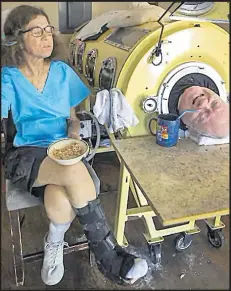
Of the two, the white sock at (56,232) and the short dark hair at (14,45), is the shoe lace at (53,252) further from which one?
the short dark hair at (14,45)

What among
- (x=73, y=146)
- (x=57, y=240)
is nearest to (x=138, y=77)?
(x=73, y=146)

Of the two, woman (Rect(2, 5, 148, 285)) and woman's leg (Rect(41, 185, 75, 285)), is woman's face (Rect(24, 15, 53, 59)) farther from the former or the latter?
woman's leg (Rect(41, 185, 75, 285))

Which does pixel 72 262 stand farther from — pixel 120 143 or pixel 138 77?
pixel 138 77

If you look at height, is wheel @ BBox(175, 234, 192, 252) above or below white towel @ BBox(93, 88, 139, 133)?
below

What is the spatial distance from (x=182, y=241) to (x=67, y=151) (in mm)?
682

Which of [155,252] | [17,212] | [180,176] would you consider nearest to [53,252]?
[17,212]

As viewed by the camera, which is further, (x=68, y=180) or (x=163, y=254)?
(x=163, y=254)

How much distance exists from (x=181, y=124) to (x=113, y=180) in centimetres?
92

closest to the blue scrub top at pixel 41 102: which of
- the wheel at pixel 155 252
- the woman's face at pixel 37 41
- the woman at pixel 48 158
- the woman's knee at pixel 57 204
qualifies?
the woman at pixel 48 158

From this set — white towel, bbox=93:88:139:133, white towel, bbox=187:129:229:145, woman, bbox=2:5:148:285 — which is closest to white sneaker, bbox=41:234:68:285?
woman, bbox=2:5:148:285

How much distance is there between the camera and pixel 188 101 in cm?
119

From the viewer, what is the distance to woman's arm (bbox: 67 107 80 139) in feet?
4.19

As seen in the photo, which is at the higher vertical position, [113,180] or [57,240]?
[57,240]

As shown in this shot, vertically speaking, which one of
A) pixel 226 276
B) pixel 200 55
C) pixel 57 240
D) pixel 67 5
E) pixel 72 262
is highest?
pixel 67 5
